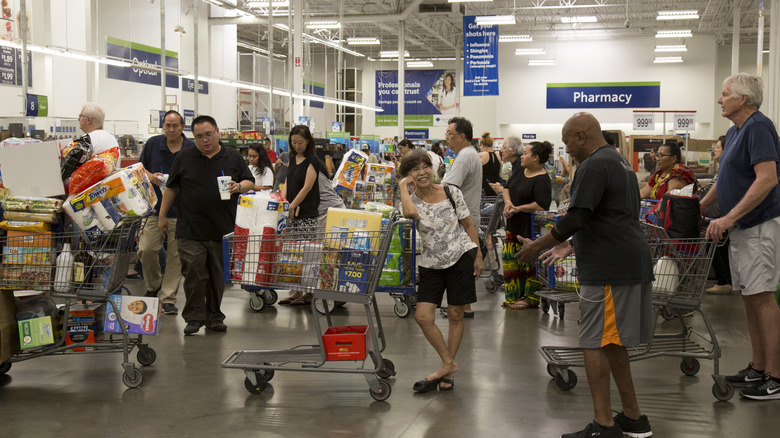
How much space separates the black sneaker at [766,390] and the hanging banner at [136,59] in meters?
17.0

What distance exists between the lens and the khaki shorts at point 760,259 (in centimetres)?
423

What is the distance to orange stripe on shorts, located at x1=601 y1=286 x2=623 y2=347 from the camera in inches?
137

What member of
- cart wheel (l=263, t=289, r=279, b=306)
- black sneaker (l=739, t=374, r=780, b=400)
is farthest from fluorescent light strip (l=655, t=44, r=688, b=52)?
black sneaker (l=739, t=374, r=780, b=400)

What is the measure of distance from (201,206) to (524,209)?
282 centimetres

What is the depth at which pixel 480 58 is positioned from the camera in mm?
21453

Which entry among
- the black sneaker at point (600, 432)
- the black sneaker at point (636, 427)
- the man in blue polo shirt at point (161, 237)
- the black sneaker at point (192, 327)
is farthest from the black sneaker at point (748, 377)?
the man in blue polo shirt at point (161, 237)

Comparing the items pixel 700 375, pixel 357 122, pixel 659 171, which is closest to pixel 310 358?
pixel 700 375

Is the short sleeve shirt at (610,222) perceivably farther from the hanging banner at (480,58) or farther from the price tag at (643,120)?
the hanging banner at (480,58)

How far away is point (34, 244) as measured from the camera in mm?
4527

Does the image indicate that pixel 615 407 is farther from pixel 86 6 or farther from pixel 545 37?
pixel 545 37

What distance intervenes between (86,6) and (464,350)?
1588cm

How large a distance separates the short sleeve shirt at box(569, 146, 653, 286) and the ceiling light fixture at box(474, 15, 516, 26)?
16.9 metres

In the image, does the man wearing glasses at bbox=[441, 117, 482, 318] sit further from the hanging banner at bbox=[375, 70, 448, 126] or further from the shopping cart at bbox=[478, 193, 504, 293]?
the hanging banner at bbox=[375, 70, 448, 126]

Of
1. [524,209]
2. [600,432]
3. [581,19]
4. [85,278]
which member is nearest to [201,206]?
[85,278]
